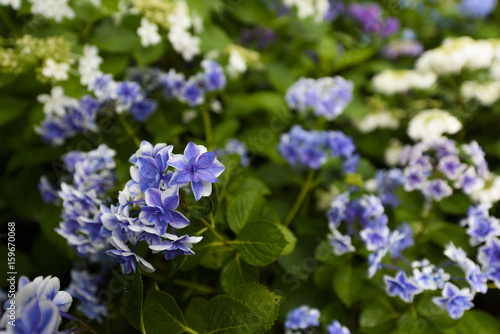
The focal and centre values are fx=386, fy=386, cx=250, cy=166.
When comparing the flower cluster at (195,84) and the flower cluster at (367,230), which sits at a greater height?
the flower cluster at (195,84)

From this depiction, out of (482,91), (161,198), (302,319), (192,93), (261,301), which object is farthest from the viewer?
(482,91)

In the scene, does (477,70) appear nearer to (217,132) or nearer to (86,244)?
(217,132)

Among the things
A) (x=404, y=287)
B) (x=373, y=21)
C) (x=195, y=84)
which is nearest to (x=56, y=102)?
(x=195, y=84)

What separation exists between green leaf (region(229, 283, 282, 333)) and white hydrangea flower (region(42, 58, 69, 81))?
3.01ft

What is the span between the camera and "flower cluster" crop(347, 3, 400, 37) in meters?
2.13

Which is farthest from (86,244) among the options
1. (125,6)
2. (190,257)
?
(125,6)

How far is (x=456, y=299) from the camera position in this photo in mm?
881

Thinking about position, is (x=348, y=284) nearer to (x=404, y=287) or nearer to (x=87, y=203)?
(x=404, y=287)

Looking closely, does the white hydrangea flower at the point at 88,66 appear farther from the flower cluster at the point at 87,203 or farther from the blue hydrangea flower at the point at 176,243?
the blue hydrangea flower at the point at 176,243

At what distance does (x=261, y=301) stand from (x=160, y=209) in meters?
0.29

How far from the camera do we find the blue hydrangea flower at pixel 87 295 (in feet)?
3.33

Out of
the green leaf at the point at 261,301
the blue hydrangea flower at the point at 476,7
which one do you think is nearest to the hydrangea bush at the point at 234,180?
the green leaf at the point at 261,301

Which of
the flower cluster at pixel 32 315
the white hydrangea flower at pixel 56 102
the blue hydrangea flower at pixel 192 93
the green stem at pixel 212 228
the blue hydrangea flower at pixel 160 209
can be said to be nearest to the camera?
the flower cluster at pixel 32 315

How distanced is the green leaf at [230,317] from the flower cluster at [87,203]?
13.2 inches
